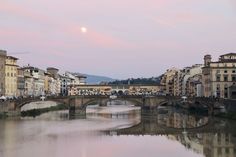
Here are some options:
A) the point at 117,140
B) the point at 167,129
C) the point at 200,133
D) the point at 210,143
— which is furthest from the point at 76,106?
the point at 210,143

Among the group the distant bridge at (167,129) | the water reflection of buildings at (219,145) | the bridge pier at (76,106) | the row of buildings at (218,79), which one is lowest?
the water reflection of buildings at (219,145)

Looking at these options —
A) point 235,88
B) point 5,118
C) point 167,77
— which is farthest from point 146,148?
point 167,77

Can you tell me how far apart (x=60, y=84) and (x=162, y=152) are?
96.2m

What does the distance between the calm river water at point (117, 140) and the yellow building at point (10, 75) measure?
23972 mm

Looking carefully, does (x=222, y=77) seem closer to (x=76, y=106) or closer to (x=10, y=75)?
(x=76, y=106)

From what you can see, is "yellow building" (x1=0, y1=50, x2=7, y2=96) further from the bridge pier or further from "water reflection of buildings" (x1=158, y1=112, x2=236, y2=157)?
"water reflection of buildings" (x1=158, y1=112, x2=236, y2=157)

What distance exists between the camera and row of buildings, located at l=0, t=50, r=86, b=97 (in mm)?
72875

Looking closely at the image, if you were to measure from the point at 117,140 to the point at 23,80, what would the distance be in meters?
47.8

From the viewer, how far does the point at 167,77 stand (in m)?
122

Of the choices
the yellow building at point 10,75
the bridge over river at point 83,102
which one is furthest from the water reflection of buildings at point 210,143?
the yellow building at point 10,75

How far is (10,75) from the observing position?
245 feet

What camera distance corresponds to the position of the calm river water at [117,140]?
31.4 metres

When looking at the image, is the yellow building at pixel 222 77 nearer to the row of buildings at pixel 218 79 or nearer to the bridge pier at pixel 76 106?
the row of buildings at pixel 218 79

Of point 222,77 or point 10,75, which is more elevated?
point 10,75
